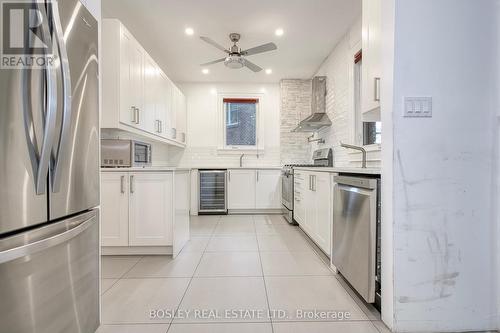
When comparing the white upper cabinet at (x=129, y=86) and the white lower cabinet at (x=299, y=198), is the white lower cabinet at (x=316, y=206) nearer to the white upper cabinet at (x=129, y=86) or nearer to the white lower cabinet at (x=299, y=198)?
the white lower cabinet at (x=299, y=198)

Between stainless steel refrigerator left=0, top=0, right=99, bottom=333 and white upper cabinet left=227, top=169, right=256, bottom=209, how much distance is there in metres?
3.69

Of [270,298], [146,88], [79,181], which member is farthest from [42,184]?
[146,88]

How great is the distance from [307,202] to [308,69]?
292 cm

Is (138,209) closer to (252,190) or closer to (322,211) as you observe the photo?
(322,211)

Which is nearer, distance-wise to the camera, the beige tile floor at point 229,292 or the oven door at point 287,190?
the beige tile floor at point 229,292

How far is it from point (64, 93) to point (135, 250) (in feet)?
6.90

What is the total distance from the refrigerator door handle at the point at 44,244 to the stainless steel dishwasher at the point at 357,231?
5.28 ft

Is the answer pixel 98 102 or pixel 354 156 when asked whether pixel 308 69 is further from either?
pixel 98 102

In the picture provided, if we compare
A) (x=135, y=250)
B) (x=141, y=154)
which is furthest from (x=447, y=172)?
(x=141, y=154)

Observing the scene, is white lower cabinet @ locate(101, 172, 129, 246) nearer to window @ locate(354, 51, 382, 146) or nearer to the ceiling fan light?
the ceiling fan light

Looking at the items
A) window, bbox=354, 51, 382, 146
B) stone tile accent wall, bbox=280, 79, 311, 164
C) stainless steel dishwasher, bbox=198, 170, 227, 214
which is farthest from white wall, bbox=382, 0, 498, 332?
stone tile accent wall, bbox=280, 79, 311, 164

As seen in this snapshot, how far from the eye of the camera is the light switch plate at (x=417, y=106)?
1.45 meters

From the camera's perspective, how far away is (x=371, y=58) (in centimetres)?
188

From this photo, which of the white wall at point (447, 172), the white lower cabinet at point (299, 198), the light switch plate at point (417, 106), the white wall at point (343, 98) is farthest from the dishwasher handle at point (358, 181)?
the white lower cabinet at point (299, 198)
